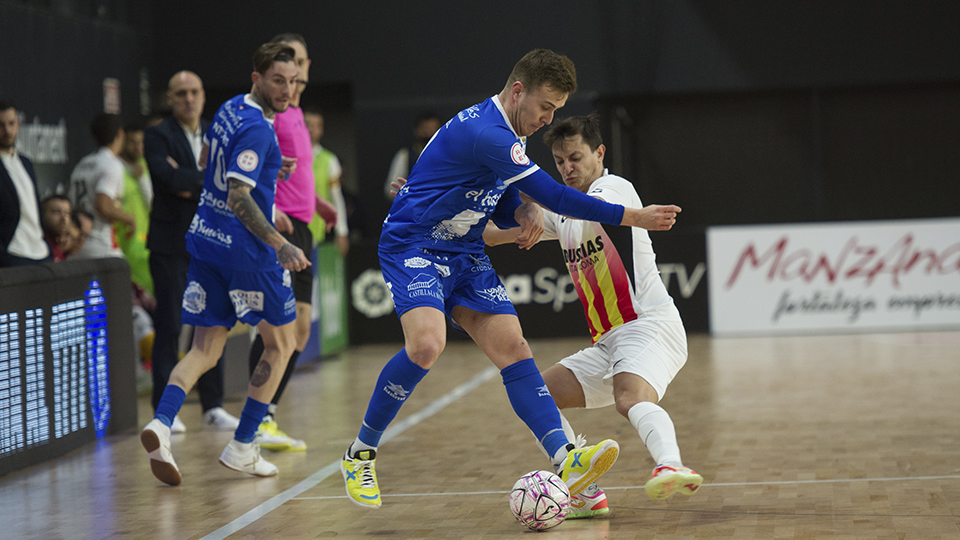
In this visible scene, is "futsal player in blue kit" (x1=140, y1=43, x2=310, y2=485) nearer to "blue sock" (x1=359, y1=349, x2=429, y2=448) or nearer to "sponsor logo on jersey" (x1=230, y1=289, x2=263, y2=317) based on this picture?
"sponsor logo on jersey" (x1=230, y1=289, x2=263, y2=317)

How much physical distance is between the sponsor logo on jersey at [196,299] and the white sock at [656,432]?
2179mm

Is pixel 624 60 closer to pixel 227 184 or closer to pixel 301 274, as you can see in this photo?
pixel 301 274

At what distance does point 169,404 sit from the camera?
4777mm

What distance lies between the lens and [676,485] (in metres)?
3.46

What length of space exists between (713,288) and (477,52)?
401cm

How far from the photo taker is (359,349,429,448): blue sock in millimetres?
3941

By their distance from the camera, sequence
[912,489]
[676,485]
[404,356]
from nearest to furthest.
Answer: [676,485]
[404,356]
[912,489]

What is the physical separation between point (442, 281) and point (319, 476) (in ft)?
4.74

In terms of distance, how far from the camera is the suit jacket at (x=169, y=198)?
6.27m

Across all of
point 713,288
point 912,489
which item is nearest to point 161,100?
point 713,288

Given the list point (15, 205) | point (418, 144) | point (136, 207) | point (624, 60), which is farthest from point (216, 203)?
point (624, 60)

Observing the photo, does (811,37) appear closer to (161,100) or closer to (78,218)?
(161,100)

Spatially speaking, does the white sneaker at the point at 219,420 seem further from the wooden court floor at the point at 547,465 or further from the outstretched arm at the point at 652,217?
the outstretched arm at the point at 652,217

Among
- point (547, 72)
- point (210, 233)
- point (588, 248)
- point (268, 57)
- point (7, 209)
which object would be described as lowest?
point (588, 248)
